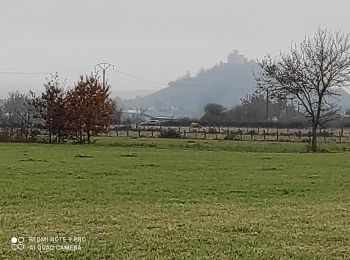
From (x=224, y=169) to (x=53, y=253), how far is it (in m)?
17.7

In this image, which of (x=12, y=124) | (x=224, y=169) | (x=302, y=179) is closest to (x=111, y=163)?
(x=224, y=169)

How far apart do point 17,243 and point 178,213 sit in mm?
4134

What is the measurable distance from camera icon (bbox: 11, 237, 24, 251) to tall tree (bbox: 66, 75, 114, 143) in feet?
142

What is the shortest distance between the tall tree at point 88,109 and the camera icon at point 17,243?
142 feet

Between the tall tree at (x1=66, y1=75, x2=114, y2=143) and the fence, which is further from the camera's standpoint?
the fence

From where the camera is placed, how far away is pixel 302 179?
2119cm

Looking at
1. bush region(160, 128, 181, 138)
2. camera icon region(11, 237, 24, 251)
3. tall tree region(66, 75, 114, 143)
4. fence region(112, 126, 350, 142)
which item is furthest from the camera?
bush region(160, 128, 181, 138)

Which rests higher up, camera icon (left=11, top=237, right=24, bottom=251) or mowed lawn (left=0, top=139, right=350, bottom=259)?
camera icon (left=11, top=237, right=24, bottom=251)

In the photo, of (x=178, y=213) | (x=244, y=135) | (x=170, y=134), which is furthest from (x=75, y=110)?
(x=178, y=213)

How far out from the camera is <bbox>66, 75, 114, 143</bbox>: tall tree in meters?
51.9

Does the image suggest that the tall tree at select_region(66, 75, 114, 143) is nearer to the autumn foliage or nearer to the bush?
the autumn foliage

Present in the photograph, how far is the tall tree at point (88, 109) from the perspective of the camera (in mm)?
51938

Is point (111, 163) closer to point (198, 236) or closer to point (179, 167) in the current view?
point (179, 167)

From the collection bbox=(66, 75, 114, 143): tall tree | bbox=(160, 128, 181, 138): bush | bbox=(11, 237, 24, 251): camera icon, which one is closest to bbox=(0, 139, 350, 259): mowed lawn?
bbox=(11, 237, 24, 251): camera icon
